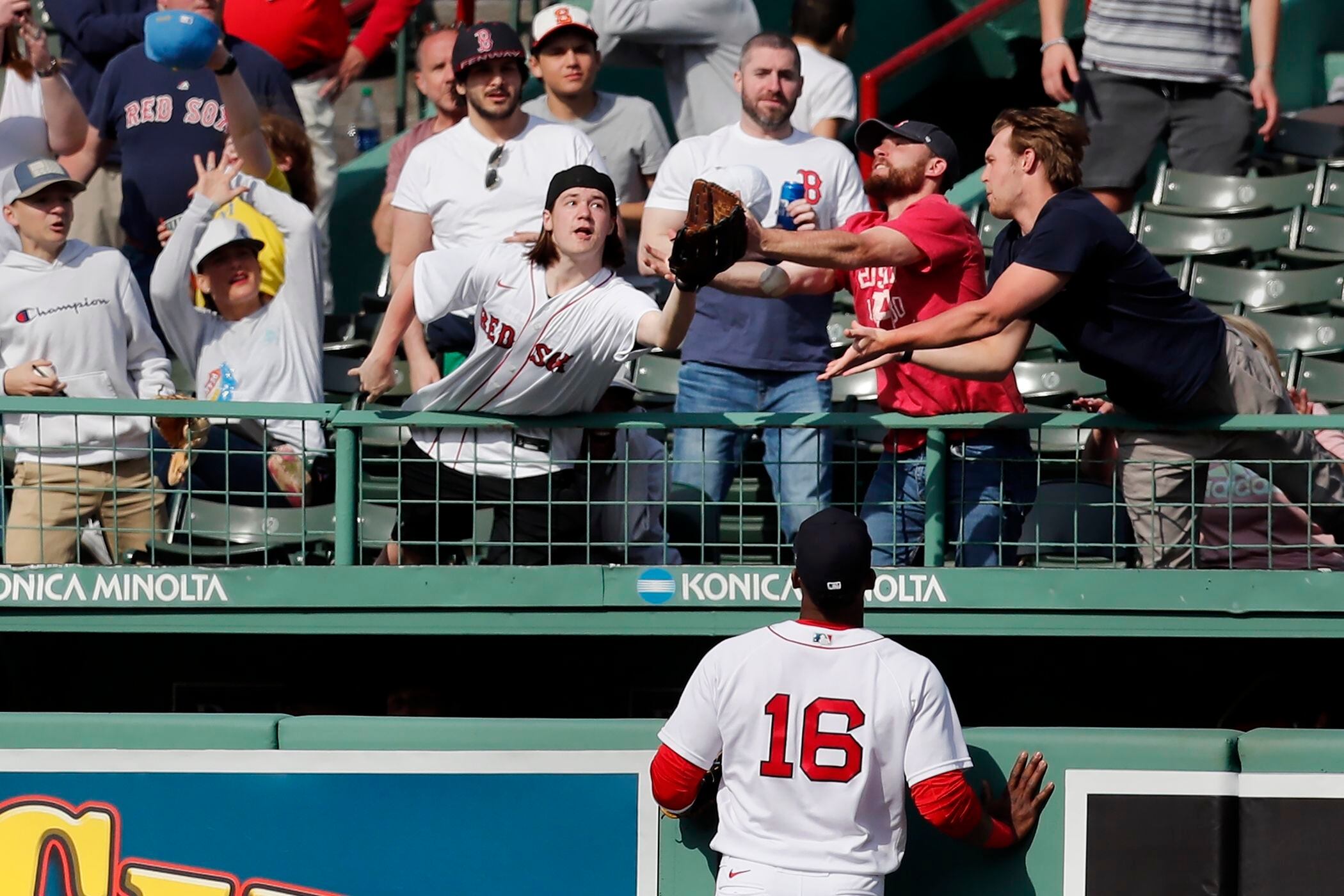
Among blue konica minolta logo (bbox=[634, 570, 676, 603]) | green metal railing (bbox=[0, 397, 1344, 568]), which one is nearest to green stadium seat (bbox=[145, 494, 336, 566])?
green metal railing (bbox=[0, 397, 1344, 568])

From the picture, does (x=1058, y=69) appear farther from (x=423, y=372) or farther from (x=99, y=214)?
(x=99, y=214)

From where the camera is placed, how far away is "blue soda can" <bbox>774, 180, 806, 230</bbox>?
601 centimetres

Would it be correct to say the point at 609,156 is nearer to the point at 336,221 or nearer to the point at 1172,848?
the point at 336,221

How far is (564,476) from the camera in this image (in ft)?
18.3

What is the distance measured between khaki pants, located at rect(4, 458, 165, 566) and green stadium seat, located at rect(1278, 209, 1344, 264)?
529 cm

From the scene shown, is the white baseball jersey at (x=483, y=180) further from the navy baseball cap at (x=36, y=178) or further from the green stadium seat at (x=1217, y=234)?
the green stadium seat at (x=1217, y=234)

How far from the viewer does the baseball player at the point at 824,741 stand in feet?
13.9

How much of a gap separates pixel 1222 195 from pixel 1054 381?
6.30ft

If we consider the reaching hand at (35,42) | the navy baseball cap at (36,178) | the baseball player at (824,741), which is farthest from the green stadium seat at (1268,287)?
the reaching hand at (35,42)

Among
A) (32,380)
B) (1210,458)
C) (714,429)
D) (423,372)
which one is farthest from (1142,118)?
(32,380)

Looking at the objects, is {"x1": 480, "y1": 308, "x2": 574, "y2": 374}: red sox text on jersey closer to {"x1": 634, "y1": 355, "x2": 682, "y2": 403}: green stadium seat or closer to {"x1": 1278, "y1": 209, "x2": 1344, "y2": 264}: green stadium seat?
{"x1": 634, "y1": 355, "x2": 682, "y2": 403}: green stadium seat

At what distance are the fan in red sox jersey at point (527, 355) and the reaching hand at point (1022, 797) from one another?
5.29ft

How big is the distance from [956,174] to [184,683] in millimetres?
3678

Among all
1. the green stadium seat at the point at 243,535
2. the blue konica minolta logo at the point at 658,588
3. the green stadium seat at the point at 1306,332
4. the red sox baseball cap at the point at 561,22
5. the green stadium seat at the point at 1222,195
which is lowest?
the blue konica minolta logo at the point at 658,588
